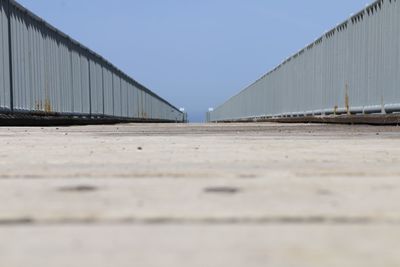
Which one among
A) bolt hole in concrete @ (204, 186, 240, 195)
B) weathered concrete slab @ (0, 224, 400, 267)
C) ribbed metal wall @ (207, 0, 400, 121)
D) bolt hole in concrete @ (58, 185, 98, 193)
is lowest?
weathered concrete slab @ (0, 224, 400, 267)

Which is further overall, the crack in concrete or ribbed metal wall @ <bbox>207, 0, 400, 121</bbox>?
ribbed metal wall @ <bbox>207, 0, 400, 121</bbox>

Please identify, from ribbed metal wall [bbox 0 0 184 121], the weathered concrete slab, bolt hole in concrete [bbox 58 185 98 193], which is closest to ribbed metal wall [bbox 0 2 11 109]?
ribbed metal wall [bbox 0 0 184 121]

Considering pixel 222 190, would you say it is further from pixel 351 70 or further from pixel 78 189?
pixel 351 70

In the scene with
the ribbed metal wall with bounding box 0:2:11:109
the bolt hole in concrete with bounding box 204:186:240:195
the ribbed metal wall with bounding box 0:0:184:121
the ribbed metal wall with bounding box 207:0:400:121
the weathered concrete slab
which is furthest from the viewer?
the ribbed metal wall with bounding box 0:0:184:121

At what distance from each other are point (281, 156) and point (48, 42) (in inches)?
550

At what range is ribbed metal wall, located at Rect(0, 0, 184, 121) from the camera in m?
12.4

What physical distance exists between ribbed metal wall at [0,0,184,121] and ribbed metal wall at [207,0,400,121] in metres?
7.14

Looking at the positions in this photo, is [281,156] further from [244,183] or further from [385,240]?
[385,240]

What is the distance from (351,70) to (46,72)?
7747 millimetres

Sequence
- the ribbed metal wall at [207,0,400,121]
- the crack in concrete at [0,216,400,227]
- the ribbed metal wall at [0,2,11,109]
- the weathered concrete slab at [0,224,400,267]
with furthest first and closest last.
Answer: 1. the ribbed metal wall at [0,2,11,109]
2. the ribbed metal wall at [207,0,400,121]
3. the crack in concrete at [0,216,400,227]
4. the weathered concrete slab at [0,224,400,267]

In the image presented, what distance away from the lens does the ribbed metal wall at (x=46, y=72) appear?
490 inches

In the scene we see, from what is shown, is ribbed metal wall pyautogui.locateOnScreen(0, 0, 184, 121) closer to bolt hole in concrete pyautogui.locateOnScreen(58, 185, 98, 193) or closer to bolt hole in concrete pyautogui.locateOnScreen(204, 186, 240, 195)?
bolt hole in concrete pyautogui.locateOnScreen(58, 185, 98, 193)

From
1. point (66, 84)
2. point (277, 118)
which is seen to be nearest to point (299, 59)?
point (277, 118)

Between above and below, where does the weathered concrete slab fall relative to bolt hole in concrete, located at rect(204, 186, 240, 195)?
below
